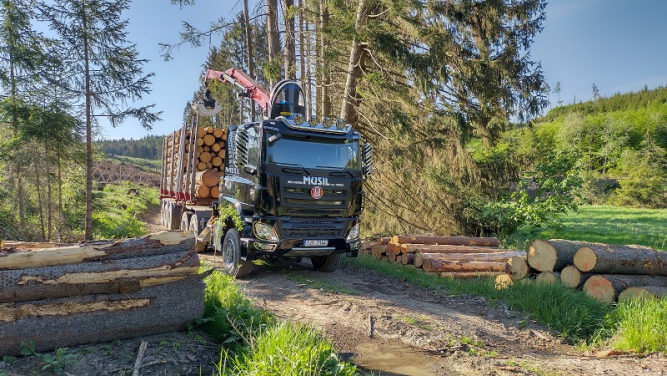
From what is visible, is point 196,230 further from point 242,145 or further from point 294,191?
point 294,191

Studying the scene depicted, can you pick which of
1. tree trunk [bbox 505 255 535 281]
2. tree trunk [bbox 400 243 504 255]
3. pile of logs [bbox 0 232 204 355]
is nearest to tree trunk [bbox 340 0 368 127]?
tree trunk [bbox 400 243 504 255]

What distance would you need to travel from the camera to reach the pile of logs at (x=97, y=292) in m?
3.61

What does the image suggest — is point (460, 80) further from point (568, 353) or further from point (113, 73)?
point (113, 73)

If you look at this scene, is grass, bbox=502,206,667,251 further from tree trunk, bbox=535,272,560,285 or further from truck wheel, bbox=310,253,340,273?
truck wheel, bbox=310,253,340,273

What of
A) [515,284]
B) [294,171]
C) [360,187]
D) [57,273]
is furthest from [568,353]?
[57,273]

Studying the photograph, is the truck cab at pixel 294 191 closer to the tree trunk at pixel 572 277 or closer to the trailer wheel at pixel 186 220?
the trailer wheel at pixel 186 220

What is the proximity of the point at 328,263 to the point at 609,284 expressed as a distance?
487 centimetres

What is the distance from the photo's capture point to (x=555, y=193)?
12984 mm

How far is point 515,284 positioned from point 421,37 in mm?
6287

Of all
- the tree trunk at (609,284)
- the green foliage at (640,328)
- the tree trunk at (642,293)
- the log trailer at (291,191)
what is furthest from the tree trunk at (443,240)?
the green foliage at (640,328)

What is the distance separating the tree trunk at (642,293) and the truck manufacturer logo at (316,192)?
498 centimetres

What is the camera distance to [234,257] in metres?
7.52

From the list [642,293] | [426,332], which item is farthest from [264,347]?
[642,293]

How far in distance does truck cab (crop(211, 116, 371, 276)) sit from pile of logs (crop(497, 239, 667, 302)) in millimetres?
3469
